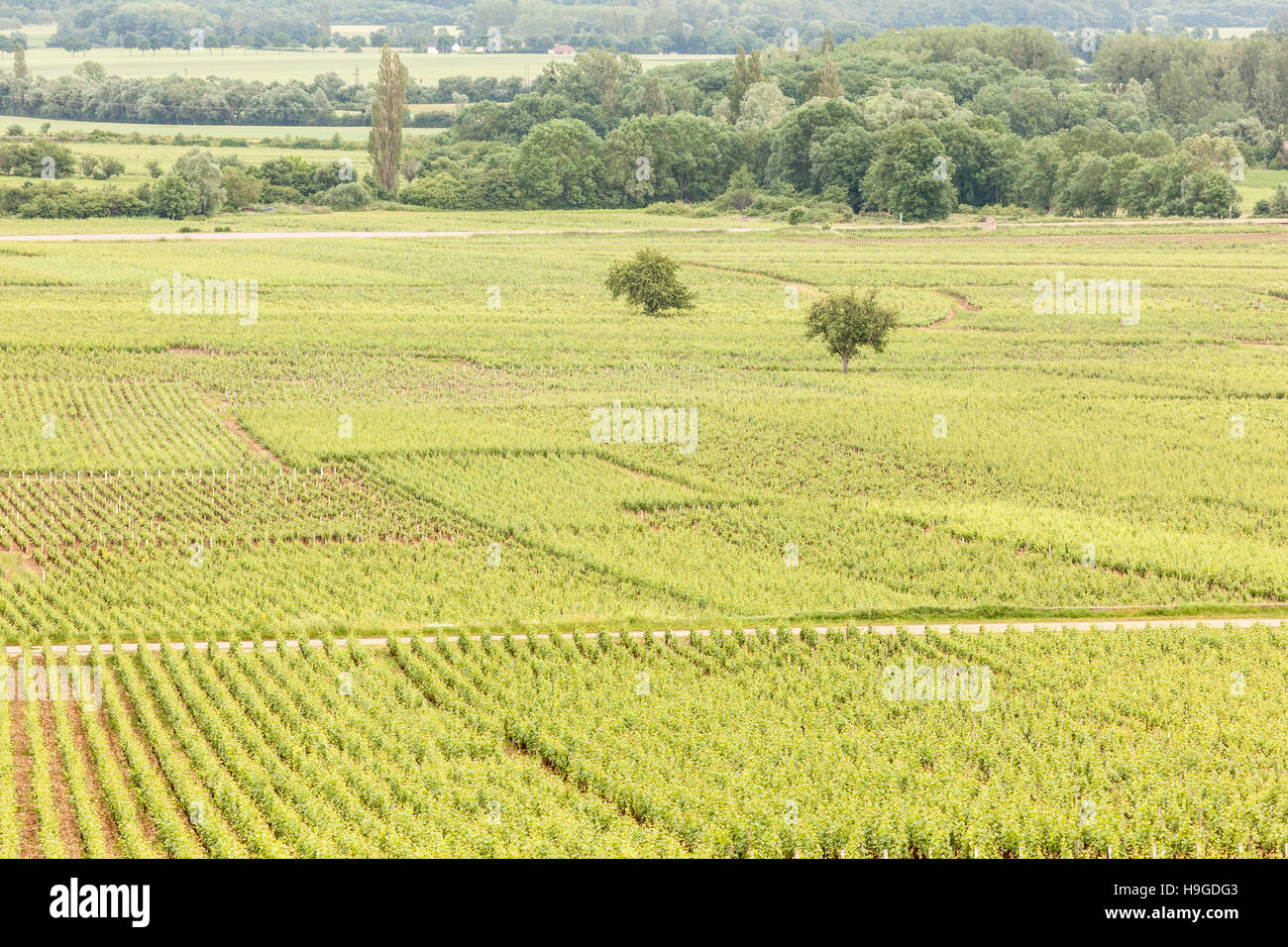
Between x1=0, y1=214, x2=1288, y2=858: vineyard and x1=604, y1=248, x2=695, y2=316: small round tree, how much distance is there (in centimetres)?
297

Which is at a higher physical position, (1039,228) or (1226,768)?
(1039,228)

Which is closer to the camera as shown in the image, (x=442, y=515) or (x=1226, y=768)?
(x=1226, y=768)

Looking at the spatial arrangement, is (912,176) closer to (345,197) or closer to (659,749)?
(345,197)

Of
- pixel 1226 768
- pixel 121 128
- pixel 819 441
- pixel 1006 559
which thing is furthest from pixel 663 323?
pixel 121 128

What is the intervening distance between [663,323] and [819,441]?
30553 millimetres

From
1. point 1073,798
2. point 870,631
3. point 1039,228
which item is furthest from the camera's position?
point 1039,228

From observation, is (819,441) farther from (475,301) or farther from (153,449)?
(475,301)

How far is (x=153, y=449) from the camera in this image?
2344 inches

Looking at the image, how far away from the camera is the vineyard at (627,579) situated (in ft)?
91.6
